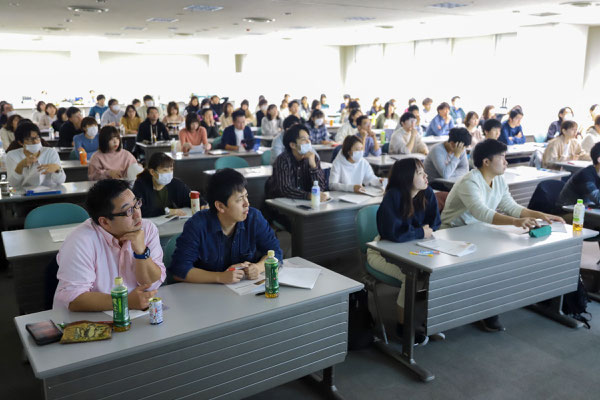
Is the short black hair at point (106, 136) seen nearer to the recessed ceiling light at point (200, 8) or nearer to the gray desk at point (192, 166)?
the gray desk at point (192, 166)

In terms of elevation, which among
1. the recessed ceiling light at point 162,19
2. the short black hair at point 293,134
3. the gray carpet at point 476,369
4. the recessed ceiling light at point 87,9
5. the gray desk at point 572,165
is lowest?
the gray carpet at point 476,369

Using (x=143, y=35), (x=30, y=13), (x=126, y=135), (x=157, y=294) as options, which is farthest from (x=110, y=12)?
(x=157, y=294)

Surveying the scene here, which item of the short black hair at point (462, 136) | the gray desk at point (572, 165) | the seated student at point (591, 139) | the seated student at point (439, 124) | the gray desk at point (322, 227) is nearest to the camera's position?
the gray desk at point (322, 227)

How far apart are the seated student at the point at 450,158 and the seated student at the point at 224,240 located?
326 cm

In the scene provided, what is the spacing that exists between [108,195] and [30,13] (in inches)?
325

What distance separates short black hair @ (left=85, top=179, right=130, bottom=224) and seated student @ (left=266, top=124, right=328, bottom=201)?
95.2 inches

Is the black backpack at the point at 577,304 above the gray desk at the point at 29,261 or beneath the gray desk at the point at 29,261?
beneath

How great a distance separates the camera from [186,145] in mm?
7047

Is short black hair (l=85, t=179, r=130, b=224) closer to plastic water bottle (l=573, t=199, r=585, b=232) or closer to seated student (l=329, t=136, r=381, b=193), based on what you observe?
seated student (l=329, t=136, r=381, b=193)

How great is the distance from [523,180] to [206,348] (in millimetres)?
4395

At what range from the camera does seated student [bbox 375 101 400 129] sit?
34.6 ft

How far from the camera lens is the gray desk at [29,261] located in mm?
2959

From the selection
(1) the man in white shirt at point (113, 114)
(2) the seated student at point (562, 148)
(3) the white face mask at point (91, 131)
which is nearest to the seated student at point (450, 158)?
(2) the seated student at point (562, 148)

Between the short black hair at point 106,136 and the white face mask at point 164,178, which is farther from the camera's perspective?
the short black hair at point 106,136
